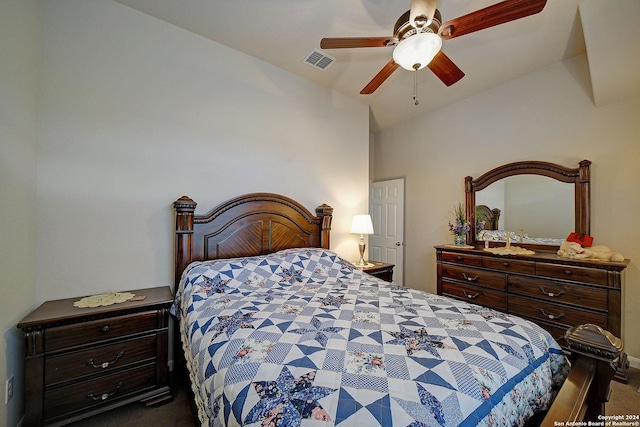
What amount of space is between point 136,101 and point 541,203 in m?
4.26

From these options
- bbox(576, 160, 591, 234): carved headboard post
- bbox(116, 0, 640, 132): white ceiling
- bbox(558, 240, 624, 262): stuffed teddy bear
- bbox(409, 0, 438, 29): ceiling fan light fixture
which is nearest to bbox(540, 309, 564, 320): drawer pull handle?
bbox(558, 240, 624, 262): stuffed teddy bear

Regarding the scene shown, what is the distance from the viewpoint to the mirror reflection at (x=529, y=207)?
2.73 metres

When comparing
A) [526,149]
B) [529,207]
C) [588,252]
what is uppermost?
[526,149]

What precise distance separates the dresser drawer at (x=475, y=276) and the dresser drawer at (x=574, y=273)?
0.35m

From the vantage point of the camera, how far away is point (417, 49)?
1.56 m

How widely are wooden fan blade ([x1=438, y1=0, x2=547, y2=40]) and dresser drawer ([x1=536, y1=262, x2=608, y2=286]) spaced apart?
2128 millimetres

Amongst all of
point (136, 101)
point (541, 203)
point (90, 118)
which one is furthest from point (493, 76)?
point (90, 118)

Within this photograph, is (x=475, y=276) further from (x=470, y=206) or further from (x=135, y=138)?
(x=135, y=138)

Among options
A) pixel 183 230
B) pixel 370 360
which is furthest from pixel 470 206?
pixel 183 230

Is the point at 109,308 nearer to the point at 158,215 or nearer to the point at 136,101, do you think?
the point at 158,215

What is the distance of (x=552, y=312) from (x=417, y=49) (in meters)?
2.64

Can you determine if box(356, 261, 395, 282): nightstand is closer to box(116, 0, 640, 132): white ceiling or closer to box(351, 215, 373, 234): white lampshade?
box(351, 215, 373, 234): white lampshade

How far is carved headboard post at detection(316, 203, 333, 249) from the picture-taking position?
10.2ft

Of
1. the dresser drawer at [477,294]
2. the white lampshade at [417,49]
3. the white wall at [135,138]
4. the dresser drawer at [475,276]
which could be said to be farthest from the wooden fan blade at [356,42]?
the dresser drawer at [477,294]
